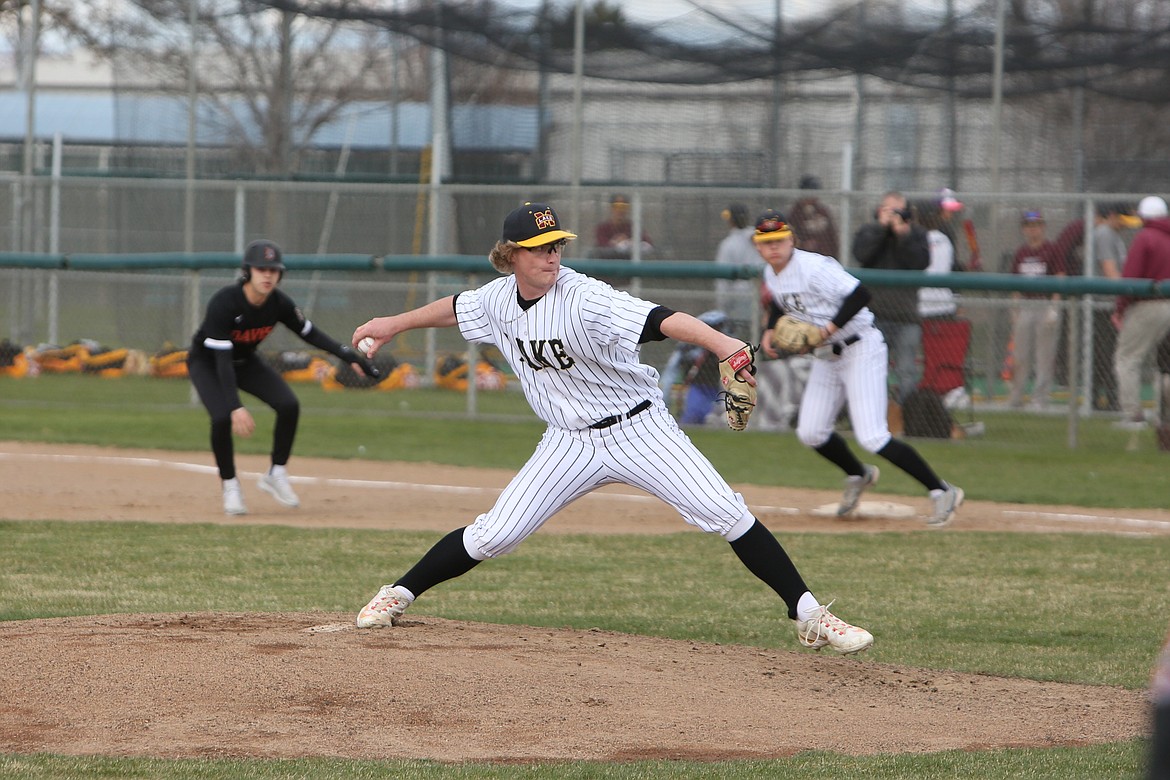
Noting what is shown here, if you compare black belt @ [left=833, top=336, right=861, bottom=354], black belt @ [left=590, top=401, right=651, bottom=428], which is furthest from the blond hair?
black belt @ [left=833, top=336, right=861, bottom=354]

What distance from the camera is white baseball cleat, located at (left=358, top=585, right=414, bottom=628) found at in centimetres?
592

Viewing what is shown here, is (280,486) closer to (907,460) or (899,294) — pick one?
(907,460)

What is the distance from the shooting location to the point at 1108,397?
45.3ft

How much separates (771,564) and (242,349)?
4982mm

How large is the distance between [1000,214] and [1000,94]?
1.29 meters

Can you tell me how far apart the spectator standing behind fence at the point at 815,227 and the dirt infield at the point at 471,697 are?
887 centimetres

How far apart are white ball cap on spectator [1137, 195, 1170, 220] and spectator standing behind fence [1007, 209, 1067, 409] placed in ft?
3.22

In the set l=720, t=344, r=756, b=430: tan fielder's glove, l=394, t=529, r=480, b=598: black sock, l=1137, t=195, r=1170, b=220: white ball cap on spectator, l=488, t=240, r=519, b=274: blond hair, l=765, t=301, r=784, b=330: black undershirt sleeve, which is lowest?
l=394, t=529, r=480, b=598: black sock

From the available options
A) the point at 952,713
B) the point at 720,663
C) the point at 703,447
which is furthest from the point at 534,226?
the point at 703,447

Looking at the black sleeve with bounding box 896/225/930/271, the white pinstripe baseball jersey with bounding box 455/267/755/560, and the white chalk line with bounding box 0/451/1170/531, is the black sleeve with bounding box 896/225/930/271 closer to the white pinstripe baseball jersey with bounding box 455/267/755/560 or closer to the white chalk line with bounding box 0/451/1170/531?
the white chalk line with bounding box 0/451/1170/531

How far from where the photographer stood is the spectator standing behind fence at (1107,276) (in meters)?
13.6

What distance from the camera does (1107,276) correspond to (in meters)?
→ 13.9

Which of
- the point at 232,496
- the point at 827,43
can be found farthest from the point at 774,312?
the point at 827,43

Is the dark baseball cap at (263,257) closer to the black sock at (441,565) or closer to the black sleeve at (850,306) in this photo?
the black sleeve at (850,306)
